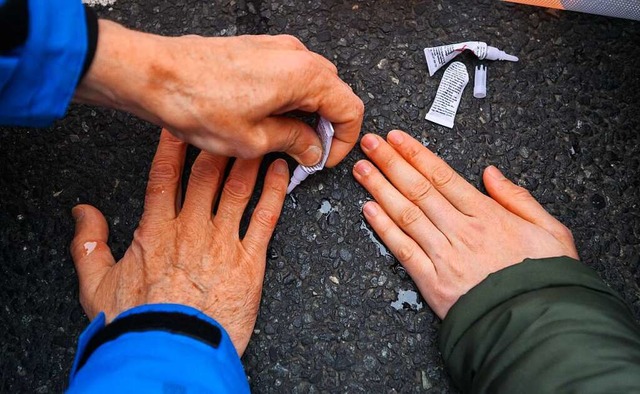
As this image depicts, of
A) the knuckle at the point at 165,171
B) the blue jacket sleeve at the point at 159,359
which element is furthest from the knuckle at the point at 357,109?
the blue jacket sleeve at the point at 159,359

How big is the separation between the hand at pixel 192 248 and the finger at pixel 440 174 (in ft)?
1.18

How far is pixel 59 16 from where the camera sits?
3.99 ft

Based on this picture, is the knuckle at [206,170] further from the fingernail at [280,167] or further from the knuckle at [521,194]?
the knuckle at [521,194]

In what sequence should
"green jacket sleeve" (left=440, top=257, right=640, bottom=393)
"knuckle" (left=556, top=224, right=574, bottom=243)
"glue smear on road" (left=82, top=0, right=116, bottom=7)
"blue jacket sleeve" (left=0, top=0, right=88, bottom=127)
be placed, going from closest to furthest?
"blue jacket sleeve" (left=0, top=0, right=88, bottom=127) < "green jacket sleeve" (left=440, top=257, right=640, bottom=393) < "knuckle" (left=556, top=224, right=574, bottom=243) < "glue smear on road" (left=82, top=0, right=116, bottom=7)

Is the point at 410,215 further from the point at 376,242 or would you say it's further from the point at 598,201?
the point at 598,201

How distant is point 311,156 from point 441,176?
400 millimetres

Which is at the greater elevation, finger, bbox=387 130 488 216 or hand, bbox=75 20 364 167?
hand, bbox=75 20 364 167

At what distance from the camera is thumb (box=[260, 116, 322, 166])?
153 centimetres

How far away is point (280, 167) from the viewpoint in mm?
1833

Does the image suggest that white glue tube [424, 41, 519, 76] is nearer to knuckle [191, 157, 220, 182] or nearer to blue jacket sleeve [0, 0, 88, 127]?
knuckle [191, 157, 220, 182]

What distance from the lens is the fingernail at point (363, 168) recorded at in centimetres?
186

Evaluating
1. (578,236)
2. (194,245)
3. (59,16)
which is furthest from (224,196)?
(578,236)

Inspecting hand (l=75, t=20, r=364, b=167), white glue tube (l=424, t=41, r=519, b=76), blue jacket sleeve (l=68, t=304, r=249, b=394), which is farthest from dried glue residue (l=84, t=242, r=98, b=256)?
white glue tube (l=424, t=41, r=519, b=76)

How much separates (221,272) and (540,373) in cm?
87
